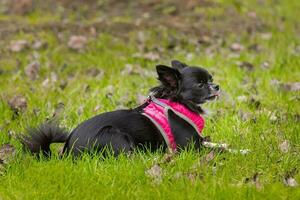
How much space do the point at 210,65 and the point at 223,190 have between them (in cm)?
488

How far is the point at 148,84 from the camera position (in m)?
8.02

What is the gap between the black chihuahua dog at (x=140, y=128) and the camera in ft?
16.6

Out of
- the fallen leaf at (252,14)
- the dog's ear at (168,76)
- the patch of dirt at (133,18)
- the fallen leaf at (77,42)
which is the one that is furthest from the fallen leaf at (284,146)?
the fallen leaf at (252,14)

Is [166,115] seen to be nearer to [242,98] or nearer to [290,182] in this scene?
[290,182]

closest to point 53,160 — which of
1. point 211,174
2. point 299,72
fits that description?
point 211,174

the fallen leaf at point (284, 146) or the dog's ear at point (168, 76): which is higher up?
the dog's ear at point (168, 76)

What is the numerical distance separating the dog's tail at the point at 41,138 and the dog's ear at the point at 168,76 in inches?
37.6

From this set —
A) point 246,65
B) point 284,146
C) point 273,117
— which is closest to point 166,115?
point 284,146

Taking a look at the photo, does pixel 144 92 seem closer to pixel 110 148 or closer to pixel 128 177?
pixel 110 148

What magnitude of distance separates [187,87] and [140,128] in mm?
593

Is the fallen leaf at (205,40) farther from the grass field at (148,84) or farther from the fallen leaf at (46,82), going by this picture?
the fallen leaf at (46,82)

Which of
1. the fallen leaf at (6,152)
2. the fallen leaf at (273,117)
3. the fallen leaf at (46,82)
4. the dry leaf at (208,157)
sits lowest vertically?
the fallen leaf at (273,117)

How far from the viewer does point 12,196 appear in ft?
14.2

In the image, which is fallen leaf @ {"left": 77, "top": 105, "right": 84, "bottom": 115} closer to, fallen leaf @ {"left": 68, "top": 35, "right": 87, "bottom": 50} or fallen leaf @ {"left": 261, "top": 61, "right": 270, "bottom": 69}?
fallen leaf @ {"left": 261, "top": 61, "right": 270, "bottom": 69}
